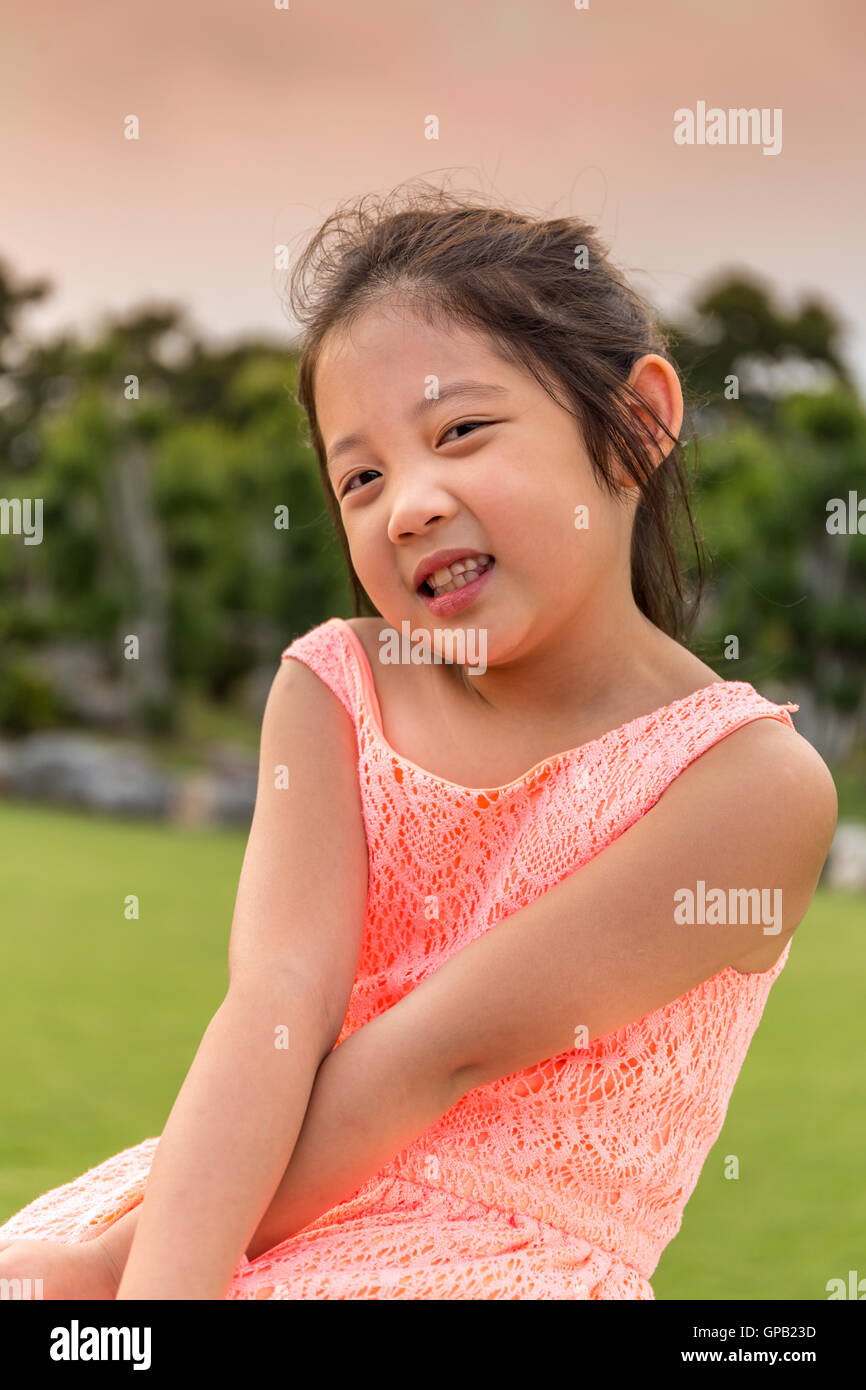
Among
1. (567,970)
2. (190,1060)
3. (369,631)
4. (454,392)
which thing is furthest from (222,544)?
(567,970)

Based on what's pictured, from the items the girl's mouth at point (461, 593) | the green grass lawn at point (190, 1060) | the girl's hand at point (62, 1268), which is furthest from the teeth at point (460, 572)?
the green grass lawn at point (190, 1060)

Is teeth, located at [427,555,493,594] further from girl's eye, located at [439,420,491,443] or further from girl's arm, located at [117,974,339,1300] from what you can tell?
girl's arm, located at [117,974,339,1300]

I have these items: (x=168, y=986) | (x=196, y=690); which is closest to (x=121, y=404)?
(x=196, y=690)

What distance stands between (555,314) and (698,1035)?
541 millimetres

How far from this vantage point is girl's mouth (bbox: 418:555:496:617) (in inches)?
39.2

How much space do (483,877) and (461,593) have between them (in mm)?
226

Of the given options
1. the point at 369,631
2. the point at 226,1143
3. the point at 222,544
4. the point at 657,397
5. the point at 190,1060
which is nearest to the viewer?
the point at 226,1143

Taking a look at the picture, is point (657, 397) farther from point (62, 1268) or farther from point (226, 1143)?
point (62, 1268)

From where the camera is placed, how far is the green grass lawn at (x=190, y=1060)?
232 cm

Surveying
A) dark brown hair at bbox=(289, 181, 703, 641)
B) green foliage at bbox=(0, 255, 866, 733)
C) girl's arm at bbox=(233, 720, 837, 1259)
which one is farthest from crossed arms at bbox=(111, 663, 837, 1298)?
green foliage at bbox=(0, 255, 866, 733)

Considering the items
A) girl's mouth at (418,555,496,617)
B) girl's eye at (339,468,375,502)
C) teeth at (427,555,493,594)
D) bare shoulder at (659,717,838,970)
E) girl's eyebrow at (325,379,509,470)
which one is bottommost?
bare shoulder at (659,717,838,970)

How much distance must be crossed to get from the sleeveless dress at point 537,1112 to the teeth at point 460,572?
0.15 m

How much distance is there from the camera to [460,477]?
3.21 ft

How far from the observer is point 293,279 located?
123cm
